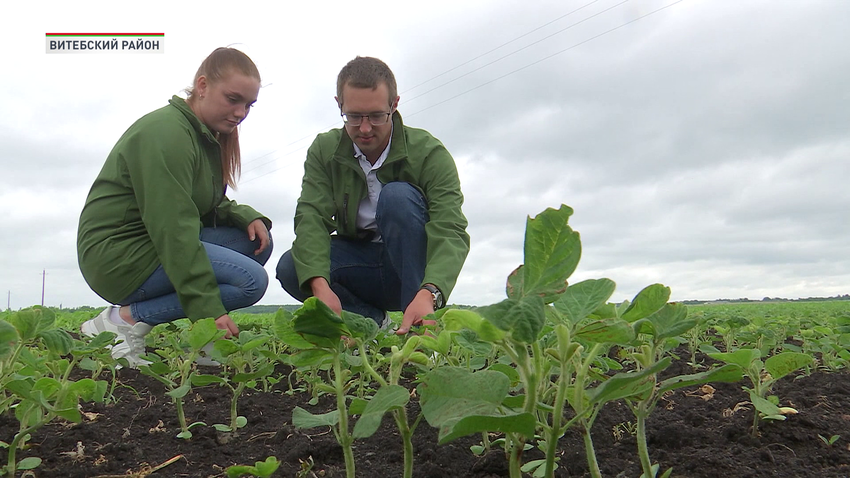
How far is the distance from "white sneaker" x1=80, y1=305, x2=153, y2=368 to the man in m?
0.97

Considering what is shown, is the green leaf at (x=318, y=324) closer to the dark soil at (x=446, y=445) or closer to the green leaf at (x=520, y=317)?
the green leaf at (x=520, y=317)

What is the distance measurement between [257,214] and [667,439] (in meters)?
3.48

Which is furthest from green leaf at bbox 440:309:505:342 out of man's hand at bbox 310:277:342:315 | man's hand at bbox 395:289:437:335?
man's hand at bbox 310:277:342:315

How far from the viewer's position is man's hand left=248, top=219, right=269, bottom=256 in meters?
4.42

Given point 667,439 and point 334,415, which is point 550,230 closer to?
point 334,415

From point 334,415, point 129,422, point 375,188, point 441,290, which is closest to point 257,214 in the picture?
point 375,188

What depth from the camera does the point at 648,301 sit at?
1.00m

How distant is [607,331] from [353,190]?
11.1ft

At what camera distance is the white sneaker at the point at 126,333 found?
339 cm

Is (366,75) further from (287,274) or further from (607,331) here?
(607,331)

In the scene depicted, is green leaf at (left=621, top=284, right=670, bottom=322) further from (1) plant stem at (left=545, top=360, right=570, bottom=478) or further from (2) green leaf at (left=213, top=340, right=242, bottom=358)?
(2) green leaf at (left=213, top=340, right=242, bottom=358)

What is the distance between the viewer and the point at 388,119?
12.4 ft

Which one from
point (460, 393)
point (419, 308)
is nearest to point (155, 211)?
point (419, 308)

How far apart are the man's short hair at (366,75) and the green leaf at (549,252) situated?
2917mm
